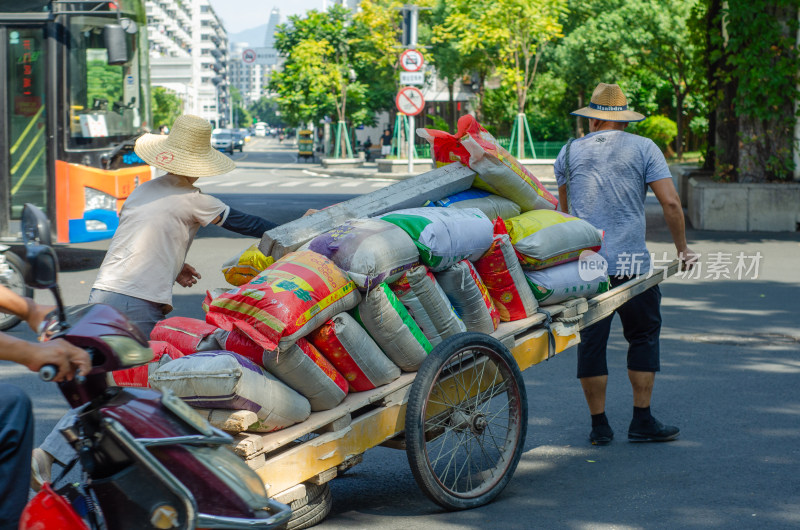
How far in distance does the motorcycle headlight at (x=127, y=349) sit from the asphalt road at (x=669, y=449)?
1.92m

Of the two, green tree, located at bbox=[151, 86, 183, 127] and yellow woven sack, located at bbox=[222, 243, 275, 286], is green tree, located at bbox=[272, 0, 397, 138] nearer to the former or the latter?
green tree, located at bbox=[151, 86, 183, 127]

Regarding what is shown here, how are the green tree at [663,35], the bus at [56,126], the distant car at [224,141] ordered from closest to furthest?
the bus at [56,126]
the green tree at [663,35]
the distant car at [224,141]

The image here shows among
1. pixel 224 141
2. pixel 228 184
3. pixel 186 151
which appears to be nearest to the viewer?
pixel 186 151

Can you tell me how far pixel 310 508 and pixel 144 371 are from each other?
35.4 inches

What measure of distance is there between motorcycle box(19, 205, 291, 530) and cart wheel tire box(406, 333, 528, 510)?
1.59 metres

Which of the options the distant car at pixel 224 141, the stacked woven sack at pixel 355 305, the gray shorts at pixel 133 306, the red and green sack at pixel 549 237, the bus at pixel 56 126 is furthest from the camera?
the distant car at pixel 224 141

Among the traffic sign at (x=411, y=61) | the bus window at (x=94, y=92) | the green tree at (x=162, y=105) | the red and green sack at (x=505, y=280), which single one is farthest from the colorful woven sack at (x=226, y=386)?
the green tree at (x=162, y=105)

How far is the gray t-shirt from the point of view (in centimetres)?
552

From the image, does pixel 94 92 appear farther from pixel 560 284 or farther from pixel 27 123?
pixel 560 284

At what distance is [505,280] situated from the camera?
4.96 metres

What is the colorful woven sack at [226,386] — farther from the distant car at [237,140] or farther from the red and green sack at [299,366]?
the distant car at [237,140]

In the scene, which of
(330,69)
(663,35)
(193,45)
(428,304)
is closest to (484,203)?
(428,304)

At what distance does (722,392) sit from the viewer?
21.3 ft

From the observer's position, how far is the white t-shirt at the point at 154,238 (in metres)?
4.55
